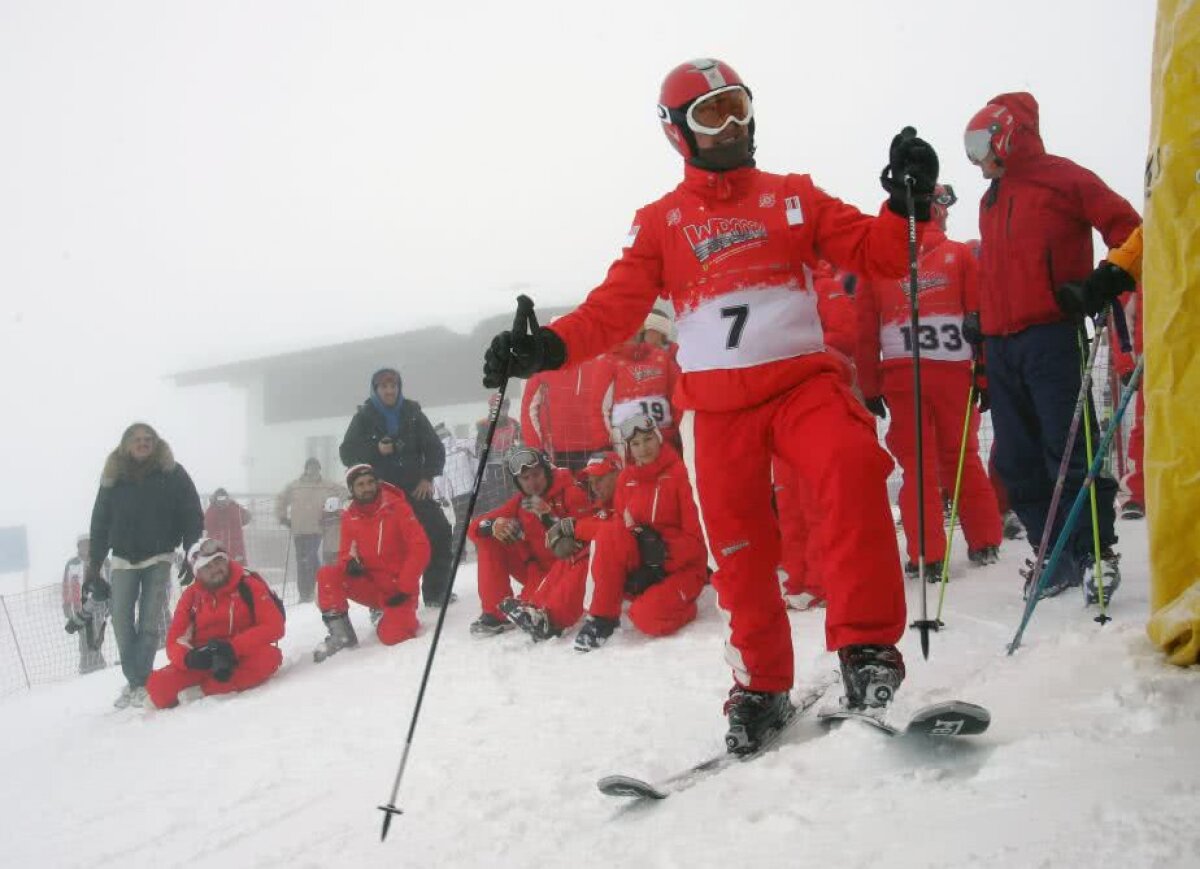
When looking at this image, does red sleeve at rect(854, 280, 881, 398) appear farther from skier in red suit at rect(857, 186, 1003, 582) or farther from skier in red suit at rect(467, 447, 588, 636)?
skier in red suit at rect(467, 447, 588, 636)

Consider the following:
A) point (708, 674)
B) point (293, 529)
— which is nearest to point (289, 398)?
point (293, 529)

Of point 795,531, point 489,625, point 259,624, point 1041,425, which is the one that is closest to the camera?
point 1041,425

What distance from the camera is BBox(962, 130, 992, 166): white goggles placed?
400 cm

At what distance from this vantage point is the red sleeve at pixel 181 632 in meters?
5.73

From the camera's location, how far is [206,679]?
5.80m

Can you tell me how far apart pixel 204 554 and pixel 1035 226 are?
5.19 metres

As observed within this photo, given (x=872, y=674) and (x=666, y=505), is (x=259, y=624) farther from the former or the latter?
(x=872, y=674)

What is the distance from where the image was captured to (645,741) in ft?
10.1

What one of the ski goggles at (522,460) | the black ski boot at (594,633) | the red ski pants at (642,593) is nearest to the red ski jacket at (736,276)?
the red ski pants at (642,593)

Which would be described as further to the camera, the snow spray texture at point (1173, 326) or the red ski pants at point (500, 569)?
the red ski pants at point (500, 569)

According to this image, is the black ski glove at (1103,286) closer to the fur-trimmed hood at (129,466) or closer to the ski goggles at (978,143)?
the ski goggles at (978,143)

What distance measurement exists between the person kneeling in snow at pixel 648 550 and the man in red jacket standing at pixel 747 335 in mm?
2115

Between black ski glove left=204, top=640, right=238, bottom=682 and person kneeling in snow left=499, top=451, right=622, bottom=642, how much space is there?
1.74m

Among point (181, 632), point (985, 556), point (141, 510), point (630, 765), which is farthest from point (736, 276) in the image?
point (141, 510)
